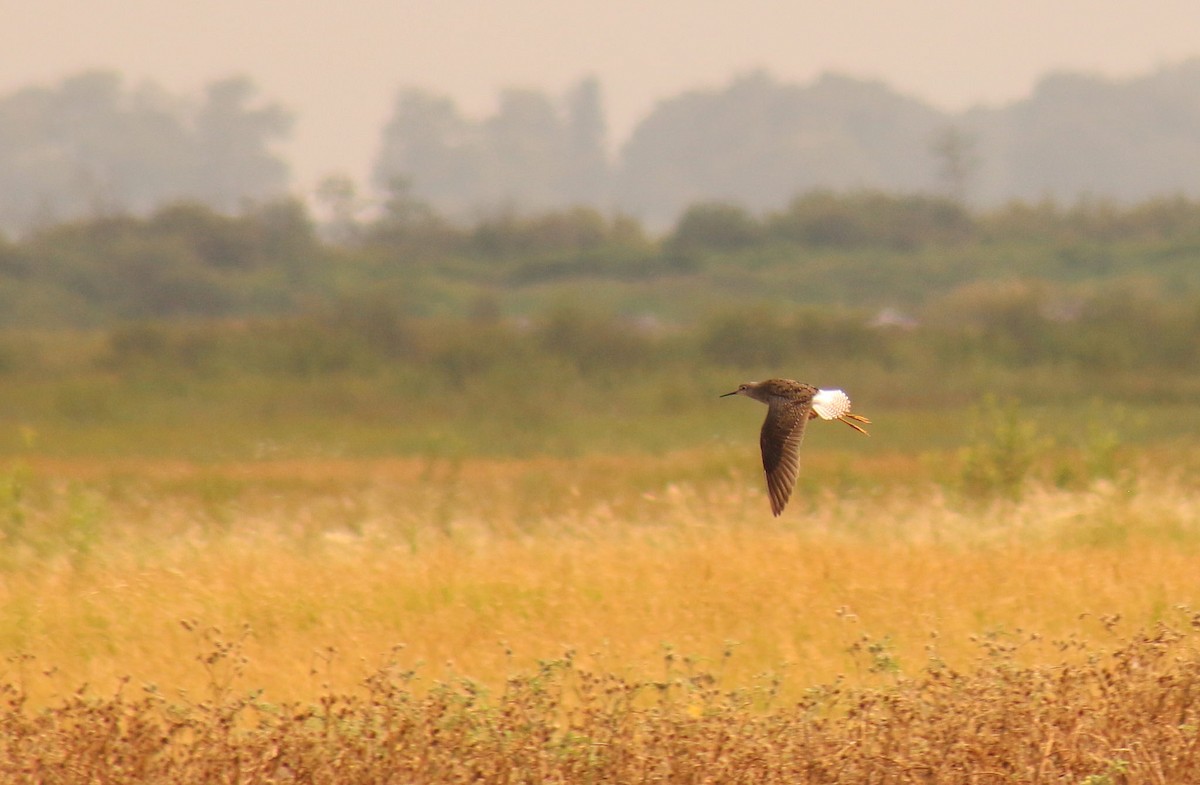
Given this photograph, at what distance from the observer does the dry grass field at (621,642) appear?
572 cm

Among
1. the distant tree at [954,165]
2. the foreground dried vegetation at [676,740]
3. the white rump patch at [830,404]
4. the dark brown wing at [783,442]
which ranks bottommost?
the foreground dried vegetation at [676,740]

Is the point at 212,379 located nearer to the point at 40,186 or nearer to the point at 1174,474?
the point at 1174,474

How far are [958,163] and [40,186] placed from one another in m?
45.2

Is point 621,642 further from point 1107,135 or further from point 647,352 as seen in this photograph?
point 1107,135

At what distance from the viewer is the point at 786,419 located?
279 inches

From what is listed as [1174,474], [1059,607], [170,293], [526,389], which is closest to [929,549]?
[1059,607]

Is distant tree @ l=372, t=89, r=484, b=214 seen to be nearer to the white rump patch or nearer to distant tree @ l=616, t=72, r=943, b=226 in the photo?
distant tree @ l=616, t=72, r=943, b=226

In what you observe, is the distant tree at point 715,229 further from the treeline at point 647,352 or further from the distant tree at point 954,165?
the treeline at point 647,352

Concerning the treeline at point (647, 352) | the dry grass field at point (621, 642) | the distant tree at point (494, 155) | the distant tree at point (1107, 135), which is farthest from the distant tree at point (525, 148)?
the dry grass field at point (621, 642)

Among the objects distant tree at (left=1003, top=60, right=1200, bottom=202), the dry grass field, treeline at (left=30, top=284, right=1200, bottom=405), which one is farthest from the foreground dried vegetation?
distant tree at (left=1003, top=60, right=1200, bottom=202)

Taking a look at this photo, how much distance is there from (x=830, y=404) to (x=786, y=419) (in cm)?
26

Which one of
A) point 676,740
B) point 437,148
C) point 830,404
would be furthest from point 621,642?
point 437,148

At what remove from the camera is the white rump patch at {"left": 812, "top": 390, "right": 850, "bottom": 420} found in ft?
22.2

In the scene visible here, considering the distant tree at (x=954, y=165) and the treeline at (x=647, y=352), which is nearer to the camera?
the treeline at (x=647, y=352)
